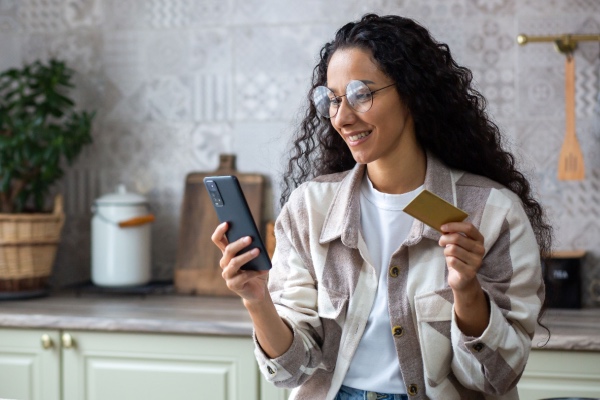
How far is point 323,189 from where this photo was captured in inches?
69.5

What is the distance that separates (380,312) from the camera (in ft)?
5.28

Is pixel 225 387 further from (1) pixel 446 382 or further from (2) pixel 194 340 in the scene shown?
(1) pixel 446 382

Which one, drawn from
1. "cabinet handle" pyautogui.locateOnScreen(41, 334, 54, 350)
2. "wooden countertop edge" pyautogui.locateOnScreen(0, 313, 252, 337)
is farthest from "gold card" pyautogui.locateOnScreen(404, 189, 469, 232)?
"cabinet handle" pyautogui.locateOnScreen(41, 334, 54, 350)

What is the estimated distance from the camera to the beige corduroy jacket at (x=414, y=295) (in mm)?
1524

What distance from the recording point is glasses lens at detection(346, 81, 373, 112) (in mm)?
1571

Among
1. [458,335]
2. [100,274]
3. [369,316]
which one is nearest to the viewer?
[458,335]

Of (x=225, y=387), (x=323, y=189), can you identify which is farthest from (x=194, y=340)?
(x=323, y=189)

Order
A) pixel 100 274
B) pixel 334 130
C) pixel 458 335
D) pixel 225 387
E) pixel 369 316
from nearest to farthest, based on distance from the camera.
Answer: pixel 458 335 < pixel 369 316 < pixel 334 130 < pixel 225 387 < pixel 100 274

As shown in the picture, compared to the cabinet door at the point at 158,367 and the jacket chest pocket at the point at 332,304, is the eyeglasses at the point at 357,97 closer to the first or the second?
the jacket chest pocket at the point at 332,304

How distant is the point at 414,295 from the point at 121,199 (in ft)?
5.01

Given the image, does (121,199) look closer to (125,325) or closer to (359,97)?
(125,325)

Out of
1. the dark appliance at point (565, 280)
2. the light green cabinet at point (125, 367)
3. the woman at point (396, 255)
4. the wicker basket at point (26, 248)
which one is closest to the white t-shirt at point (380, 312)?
the woman at point (396, 255)

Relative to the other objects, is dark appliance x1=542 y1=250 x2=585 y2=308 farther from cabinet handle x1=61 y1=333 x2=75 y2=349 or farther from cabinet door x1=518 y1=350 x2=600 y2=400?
cabinet handle x1=61 y1=333 x2=75 y2=349

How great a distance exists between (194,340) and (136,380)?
0.71 feet
